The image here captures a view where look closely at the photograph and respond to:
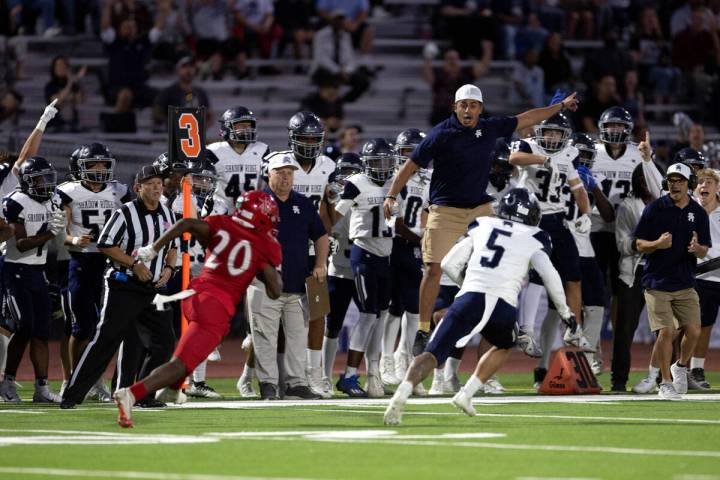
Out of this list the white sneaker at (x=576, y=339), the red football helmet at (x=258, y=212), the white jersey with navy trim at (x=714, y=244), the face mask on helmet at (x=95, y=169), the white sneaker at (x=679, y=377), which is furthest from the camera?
the white jersey with navy trim at (x=714, y=244)

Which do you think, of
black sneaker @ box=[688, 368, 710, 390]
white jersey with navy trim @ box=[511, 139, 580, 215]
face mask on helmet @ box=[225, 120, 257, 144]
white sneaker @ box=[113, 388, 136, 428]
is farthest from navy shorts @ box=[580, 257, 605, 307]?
white sneaker @ box=[113, 388, 136, 428]

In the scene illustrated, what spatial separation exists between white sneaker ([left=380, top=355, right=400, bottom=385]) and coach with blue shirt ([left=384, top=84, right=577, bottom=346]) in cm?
191

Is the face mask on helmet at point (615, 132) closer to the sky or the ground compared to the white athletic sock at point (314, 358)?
closer to the sky

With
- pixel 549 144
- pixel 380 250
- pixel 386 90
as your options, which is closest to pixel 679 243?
pixel 549 144

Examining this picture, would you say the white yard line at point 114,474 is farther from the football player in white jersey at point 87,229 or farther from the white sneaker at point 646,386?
the white sneaker at point 646,386

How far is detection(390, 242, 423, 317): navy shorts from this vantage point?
14234 mm

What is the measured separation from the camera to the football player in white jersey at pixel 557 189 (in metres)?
14.1

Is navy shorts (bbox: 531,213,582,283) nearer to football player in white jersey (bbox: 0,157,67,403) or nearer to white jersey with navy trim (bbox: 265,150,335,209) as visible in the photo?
white jersey with navy trim (bbox: 265,150,335,209)

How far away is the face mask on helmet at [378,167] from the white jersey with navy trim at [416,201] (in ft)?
1.25

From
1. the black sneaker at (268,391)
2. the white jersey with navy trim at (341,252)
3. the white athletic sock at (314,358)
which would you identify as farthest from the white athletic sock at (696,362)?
the black sneaker at (268,391)

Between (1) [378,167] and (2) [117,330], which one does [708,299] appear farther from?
(2) [117,330]

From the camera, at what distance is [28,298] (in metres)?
13.1

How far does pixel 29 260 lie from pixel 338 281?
9.62 ft

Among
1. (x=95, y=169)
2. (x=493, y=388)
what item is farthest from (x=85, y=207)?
(x=493, y=388)
